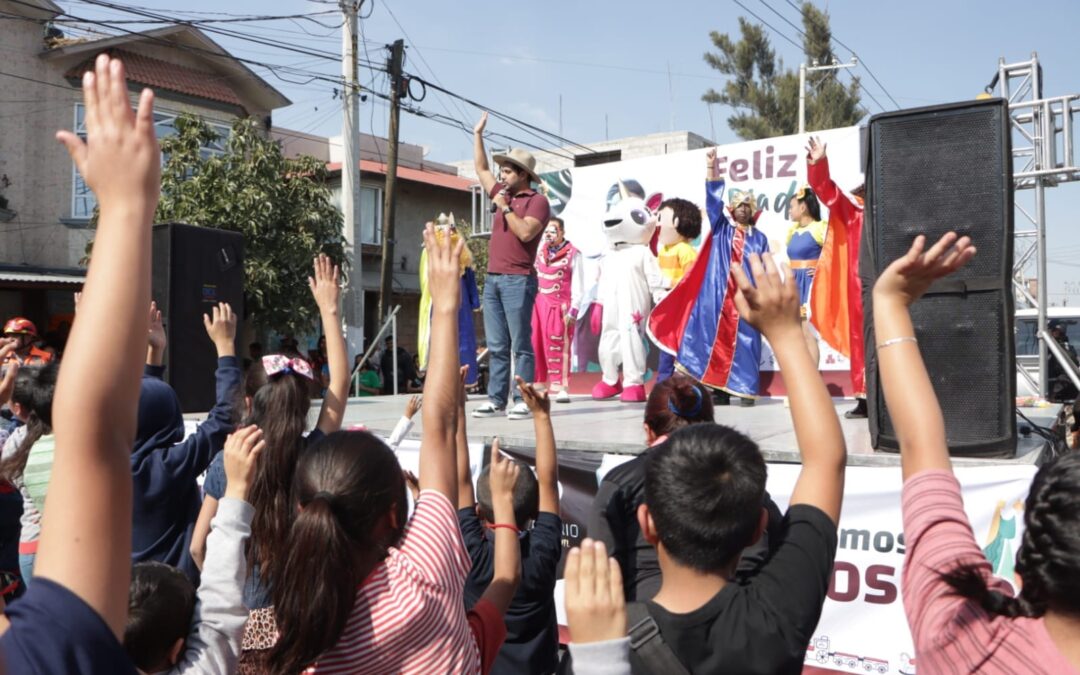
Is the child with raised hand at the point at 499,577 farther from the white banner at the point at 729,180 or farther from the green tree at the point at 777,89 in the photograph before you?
the green tree at the point at 777,89

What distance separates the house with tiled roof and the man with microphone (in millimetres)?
10806

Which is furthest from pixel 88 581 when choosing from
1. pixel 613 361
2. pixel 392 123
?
pixel 392 123

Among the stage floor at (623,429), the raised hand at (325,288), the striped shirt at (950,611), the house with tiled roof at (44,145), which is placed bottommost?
the stage floor at (623,429)

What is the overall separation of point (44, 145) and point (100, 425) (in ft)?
54.5

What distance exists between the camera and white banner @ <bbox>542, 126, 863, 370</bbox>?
7328mm

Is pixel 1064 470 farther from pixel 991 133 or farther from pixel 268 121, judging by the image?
pixel 268 121

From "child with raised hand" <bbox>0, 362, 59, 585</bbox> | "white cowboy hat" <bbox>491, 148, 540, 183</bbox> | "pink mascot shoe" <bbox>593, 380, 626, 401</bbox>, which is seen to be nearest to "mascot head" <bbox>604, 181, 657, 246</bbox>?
"pink mascot shoe" <bbox>593, 380, 626, 401</bbox>

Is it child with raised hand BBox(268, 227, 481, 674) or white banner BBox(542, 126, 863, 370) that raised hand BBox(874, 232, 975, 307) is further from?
white banner BBox(542, 126, 863, 370)

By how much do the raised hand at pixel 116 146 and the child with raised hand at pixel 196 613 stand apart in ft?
2.75

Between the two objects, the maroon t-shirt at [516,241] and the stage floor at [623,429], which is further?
the maroon t-shirt at [516,241]

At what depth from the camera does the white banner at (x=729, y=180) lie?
7.33 m

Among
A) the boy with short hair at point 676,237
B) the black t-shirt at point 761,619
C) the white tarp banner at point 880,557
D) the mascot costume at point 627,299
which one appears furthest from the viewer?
the boy with short hair at point 676,237

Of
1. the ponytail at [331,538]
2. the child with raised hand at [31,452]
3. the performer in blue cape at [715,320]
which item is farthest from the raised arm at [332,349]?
the performer in blue cape at [715,320]

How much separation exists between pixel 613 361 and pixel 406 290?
14967 millimetres
